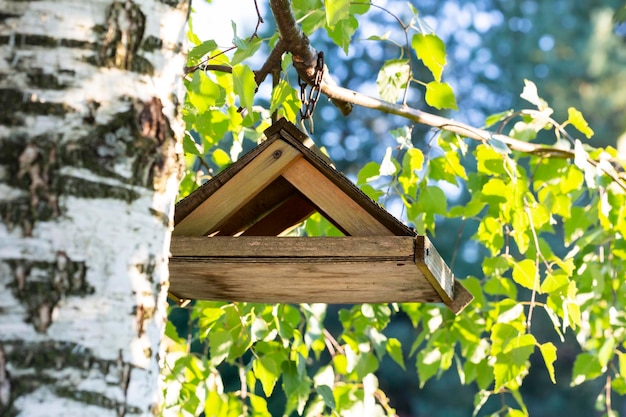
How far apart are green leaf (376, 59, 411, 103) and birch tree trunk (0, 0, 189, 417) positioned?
3.03ft

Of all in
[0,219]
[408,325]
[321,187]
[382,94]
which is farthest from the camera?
[408,325]

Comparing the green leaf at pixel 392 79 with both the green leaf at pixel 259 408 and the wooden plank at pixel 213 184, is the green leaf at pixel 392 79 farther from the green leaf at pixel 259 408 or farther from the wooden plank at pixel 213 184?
the green leaf at pixel 259 408

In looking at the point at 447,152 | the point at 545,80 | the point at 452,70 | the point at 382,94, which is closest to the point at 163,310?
the point at 382,94

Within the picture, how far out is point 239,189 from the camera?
121cm

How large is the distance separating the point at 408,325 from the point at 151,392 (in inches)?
340

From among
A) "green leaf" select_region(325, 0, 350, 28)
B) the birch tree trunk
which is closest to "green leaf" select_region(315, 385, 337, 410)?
"green leaf" select_region(325, 0, 350, 28)

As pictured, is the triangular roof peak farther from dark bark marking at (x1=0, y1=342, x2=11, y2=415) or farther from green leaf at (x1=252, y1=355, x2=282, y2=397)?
dark bark marking at (x1=0, y1=342, x2=11, y2=415)

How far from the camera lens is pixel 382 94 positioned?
63.9 inches

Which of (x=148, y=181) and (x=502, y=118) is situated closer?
(x=148, y=181)

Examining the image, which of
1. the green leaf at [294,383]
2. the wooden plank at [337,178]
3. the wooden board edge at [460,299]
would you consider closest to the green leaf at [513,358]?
the wooden board edge at [460,299]

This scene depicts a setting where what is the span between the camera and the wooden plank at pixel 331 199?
1187mm

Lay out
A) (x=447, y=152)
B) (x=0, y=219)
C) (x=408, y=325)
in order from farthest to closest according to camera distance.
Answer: (x=408, y=325)
(x=447, y=152)
(x=0, y=219)

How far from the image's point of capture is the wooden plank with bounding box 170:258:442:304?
3.82 feet

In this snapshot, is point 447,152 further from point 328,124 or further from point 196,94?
point 328,124
